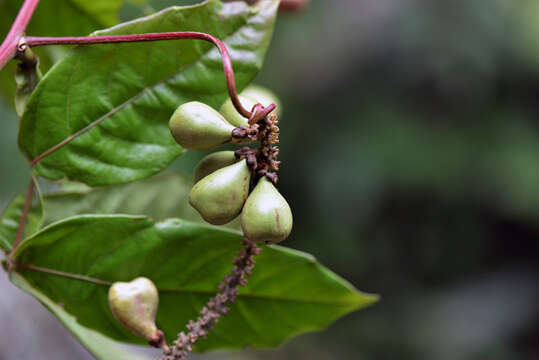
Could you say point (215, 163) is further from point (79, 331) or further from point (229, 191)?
point (79, 331)

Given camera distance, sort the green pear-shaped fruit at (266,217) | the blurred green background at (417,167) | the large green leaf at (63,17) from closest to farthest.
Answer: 1. the green pear-shaped fruit at (266,217)
2. the large green leaf at (63,17)
3. the blurred green background at (417,167)

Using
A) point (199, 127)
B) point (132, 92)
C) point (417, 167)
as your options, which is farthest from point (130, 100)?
point (417, 167)

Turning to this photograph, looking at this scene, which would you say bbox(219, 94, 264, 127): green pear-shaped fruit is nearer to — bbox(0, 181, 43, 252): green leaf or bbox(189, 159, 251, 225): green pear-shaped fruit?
bbox(189, 159, 251, 225): green pear-shaped fruit

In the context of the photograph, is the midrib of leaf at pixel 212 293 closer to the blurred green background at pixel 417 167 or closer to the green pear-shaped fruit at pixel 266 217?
the green pear-shaped fruit at pixel 266 217

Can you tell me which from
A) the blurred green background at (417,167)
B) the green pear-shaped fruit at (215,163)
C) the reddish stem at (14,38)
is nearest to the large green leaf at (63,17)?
the reddish stem at (14,38)

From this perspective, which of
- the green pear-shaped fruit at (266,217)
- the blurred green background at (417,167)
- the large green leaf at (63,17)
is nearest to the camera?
the green pear-shaped fruit at (266,217)

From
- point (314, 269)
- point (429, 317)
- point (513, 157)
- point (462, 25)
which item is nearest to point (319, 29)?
point (462, 25)

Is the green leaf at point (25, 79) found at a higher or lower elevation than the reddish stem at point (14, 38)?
lower
